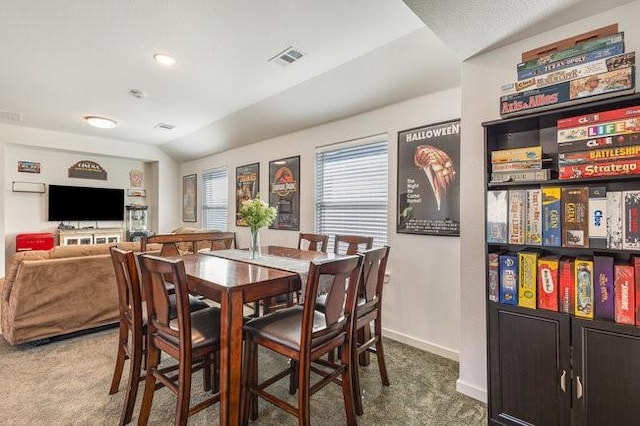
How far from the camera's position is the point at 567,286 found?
61.3 inches

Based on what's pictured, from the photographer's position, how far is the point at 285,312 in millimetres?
2016

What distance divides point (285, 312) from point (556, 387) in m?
1.44

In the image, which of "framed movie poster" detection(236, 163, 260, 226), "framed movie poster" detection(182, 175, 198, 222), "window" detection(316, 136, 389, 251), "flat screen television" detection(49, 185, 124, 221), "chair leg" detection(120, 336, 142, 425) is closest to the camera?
"chair leg" detection(120, 336, 142, 425)

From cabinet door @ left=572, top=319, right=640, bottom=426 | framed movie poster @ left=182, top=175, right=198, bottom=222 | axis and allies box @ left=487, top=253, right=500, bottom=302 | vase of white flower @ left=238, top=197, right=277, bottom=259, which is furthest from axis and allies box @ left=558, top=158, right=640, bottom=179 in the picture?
framed movie poster @ left=182, top=175, right=198, bottom=222

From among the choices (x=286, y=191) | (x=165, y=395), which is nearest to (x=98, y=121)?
(x=286, y=191)

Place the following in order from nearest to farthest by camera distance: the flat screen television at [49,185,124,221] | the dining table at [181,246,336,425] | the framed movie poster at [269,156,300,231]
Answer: the dining table at [181,246,336,425]
the framed movie poster at [269,156,300,231]
the flat screen television at [49,185,124,221]

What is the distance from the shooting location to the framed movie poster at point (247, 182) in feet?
16.5

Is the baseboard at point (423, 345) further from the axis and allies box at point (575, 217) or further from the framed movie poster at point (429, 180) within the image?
the axis and allies box at point (575, 217)

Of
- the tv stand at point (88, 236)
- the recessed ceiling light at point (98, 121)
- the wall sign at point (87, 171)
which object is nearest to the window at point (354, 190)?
the recessed ceiling light at point (98, 121)

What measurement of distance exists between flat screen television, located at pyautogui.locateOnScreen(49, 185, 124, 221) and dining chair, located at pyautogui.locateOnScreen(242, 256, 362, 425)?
6.01 meters

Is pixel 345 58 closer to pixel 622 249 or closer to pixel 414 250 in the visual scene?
pixel 414 250

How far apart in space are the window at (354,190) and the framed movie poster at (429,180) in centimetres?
26

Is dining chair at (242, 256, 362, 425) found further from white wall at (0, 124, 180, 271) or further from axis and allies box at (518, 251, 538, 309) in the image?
white wall at (0, 124, 180, 271)

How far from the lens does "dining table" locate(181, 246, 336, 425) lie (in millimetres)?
1592
